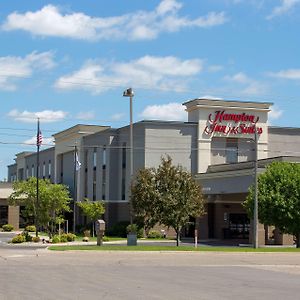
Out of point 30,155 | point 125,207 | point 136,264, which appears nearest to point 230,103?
point 125,207

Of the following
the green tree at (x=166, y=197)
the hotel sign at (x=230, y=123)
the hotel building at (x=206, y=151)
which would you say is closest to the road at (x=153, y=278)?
the green tree at (x=166, y=197)

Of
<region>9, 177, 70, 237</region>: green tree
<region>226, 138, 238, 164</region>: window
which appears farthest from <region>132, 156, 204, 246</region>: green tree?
<region>226, 138, 238, 164</region>: window

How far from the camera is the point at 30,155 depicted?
10975 cm

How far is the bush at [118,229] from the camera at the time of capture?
210 feet

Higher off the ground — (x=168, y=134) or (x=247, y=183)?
(x=168, y=134)

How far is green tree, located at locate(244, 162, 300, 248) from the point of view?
42.5 m

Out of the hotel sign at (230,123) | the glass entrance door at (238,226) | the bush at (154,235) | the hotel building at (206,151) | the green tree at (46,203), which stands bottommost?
the bush at (154,235)

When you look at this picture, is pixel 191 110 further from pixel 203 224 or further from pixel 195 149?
pixel 203 224

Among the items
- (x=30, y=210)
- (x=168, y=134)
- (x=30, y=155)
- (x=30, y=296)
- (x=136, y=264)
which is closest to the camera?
(x=30, y=296)

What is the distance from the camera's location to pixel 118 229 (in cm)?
6494

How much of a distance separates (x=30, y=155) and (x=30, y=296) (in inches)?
3787

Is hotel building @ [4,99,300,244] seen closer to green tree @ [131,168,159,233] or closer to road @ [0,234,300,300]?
green tree @ [131,168,159,233]

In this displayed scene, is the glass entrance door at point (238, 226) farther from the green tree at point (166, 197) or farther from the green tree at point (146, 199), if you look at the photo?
the green tree at point (146, 199)

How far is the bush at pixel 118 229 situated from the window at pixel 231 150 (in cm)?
1214
